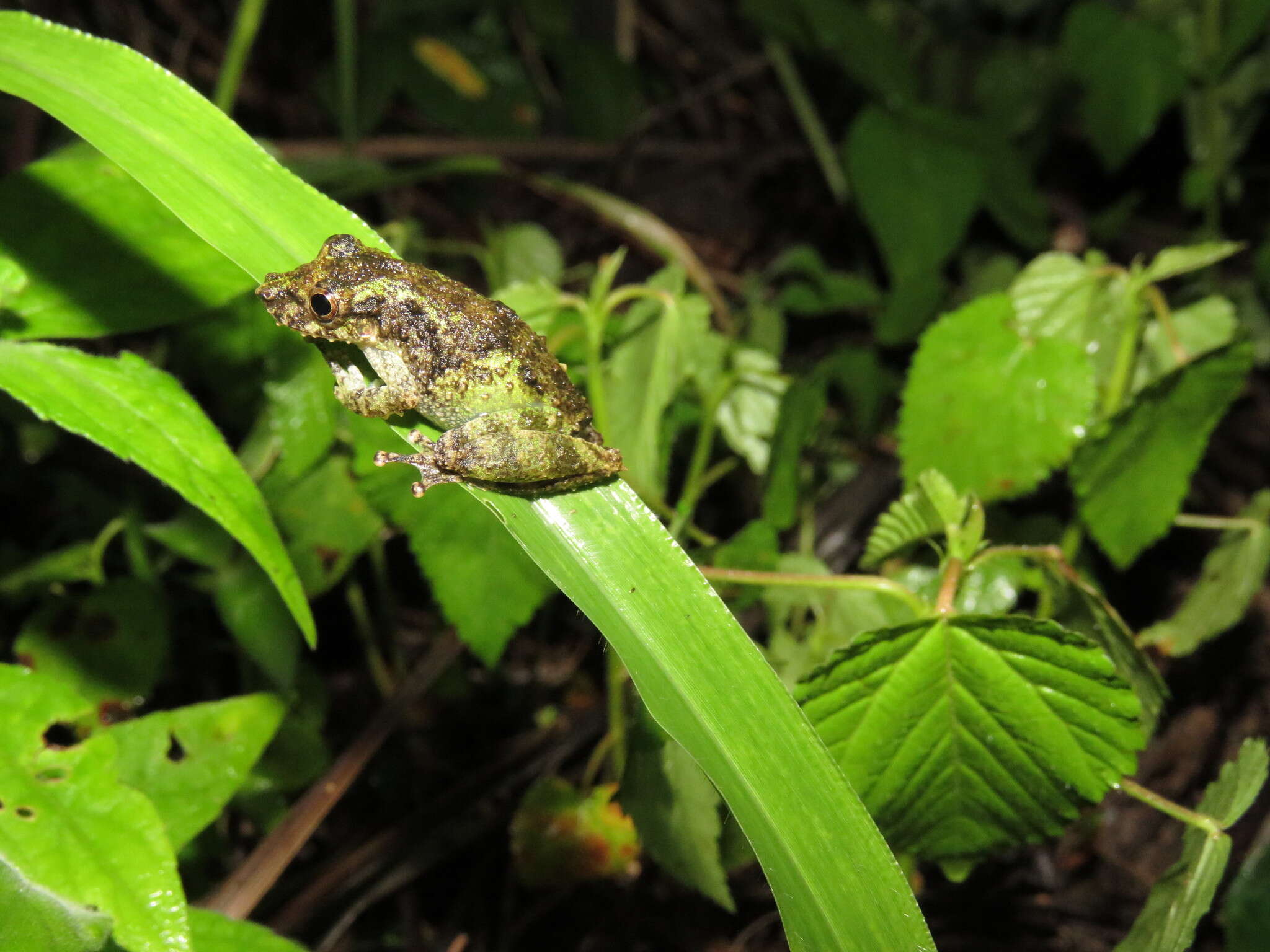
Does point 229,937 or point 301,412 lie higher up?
point 301,412

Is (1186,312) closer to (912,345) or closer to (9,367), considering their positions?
(912,345)

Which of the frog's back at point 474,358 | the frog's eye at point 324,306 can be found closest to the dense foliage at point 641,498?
the frog's eye at point 324,306

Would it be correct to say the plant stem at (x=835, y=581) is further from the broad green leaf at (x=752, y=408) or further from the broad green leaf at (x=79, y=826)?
the broad green leaf at (x=79, y=826)

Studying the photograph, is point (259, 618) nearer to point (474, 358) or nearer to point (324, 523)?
point (324, 523)

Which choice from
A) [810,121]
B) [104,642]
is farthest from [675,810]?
[810,121]

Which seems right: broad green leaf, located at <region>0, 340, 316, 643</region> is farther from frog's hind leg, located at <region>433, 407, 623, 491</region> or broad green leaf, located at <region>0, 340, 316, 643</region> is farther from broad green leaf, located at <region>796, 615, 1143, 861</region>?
broad green leaf, located at <region>796, 615, 1143, 861</region>
